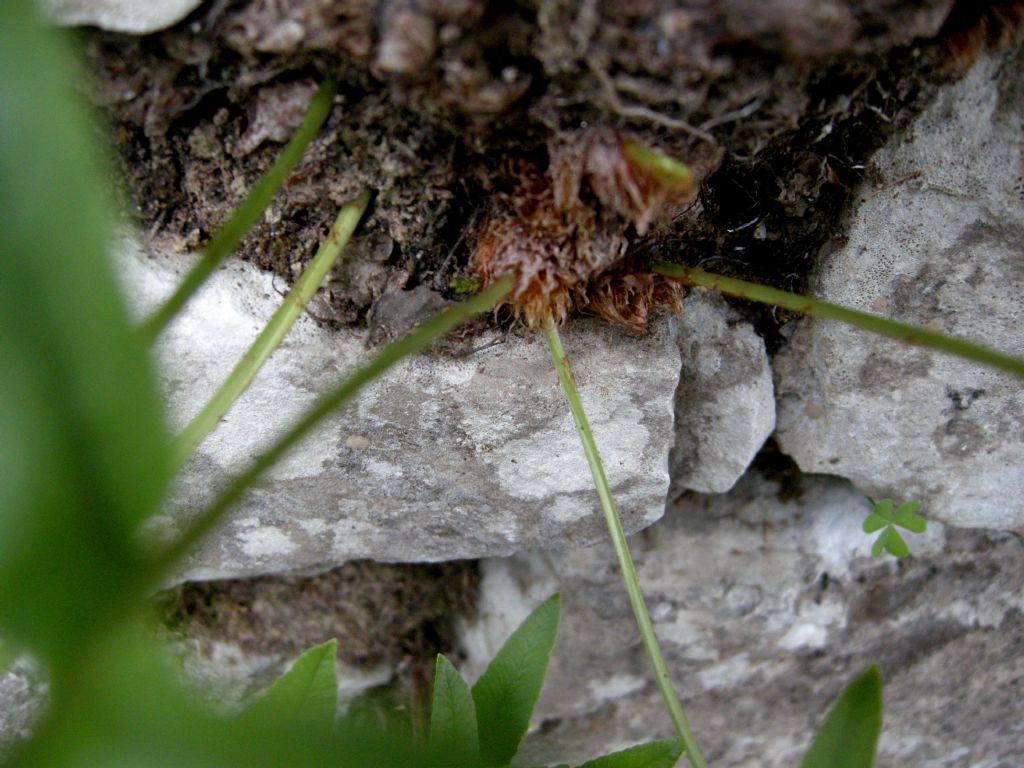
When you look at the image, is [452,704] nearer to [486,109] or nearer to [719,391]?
[719,391]

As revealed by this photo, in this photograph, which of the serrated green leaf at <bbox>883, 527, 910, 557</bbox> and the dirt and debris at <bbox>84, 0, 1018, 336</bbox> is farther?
the serrated green leaf at <bbox>883, 527, 910, 557</bbox>

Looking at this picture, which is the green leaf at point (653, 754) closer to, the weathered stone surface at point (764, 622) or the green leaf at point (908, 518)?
the weathered stone surface at point (764, 622)

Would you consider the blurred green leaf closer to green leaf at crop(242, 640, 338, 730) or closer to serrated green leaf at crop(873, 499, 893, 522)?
green leaf at crop(242, 640, 338, 730)

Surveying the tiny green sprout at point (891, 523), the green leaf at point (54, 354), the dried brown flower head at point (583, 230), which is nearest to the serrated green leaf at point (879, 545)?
the tiny green sprout at point (891, 523)

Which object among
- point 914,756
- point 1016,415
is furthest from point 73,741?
point 914,756

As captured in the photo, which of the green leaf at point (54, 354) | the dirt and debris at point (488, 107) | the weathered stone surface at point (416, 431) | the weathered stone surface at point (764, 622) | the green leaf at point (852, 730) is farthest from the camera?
the weathered stone surface at point (764, 622)

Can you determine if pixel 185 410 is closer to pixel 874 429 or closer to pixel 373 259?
pixel 373 259

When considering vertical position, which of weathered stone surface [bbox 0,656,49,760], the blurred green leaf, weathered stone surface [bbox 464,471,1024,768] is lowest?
weathered stone surface [bbox 464,471,1024,768]

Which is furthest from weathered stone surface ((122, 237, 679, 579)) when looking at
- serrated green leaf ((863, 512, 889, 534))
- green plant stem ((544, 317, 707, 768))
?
serrated green leaf ((863, 512, 889, 534))
